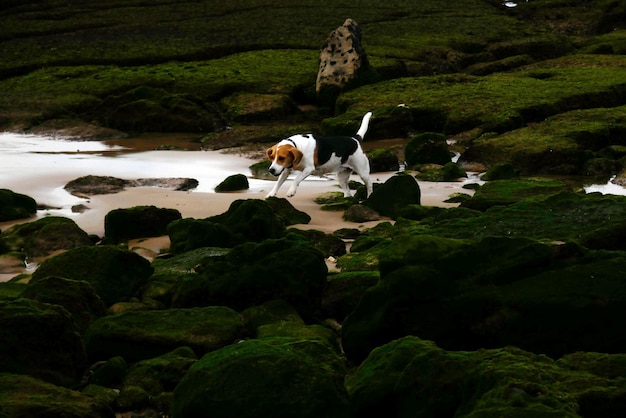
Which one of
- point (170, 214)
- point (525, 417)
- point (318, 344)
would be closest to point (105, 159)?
point (170, 214)

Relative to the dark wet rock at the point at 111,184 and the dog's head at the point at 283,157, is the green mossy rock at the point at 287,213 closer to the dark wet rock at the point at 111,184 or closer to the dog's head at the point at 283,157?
the dog's head at the point at 283,157

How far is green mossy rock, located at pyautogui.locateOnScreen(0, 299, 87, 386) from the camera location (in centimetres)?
780

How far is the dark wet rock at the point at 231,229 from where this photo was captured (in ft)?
41.7

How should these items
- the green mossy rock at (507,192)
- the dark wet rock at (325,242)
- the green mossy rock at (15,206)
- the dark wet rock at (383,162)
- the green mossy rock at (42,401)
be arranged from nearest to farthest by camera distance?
the green mossy rock at (42,401), the dark wet rock at (325,242), the green mossy rock at (507,192), the green mossy rock at (15,206), the dark wet rock at (383,162)

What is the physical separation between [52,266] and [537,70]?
22.9m

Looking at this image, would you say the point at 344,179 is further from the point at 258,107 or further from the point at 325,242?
the point at 258,107

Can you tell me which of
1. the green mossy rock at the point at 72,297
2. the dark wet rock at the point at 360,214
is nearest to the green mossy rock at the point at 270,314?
the green mossy rock at the point at 72,297

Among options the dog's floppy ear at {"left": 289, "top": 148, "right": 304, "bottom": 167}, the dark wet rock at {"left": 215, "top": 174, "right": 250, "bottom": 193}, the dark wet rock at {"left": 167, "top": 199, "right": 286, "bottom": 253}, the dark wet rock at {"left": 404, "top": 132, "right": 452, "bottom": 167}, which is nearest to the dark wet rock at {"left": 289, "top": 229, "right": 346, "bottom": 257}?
the dark wet rock at {"left": 167, "top": 199, "right": 286, "bottom": 253}

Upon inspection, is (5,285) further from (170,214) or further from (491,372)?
(491,372)

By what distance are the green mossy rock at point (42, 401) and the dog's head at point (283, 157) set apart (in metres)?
9.22

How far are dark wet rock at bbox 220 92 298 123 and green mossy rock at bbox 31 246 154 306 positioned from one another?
56.2 ft

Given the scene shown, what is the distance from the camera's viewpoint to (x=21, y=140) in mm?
26250

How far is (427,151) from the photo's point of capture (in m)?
21.0

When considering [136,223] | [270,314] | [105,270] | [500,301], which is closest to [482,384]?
[500,301]
